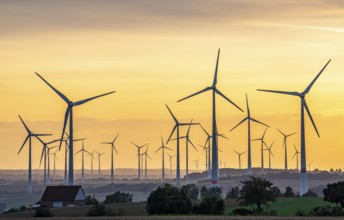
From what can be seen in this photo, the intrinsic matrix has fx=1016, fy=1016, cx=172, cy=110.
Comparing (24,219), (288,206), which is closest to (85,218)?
(24,219)

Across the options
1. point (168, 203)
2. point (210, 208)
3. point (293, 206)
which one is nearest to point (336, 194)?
point (293, 206)

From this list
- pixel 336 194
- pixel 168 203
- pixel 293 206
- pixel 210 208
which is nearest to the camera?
pixel 168 203

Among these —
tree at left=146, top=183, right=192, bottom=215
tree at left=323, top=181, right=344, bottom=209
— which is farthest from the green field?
tree at left=146, top=183, right=192, bottom=215

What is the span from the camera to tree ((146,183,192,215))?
15738cm

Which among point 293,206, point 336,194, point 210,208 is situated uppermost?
point 336,194

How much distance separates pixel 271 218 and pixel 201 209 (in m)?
25.5

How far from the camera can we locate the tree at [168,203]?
157 m

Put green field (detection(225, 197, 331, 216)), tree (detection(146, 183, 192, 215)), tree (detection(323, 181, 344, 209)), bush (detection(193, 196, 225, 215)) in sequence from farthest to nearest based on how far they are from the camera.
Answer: green field (detection(225, 197, 331, 216)), tree (detection(323, 181, 344, 209)), bush (detection(193, 196, 225, 215)), tree (detection(146, 183, 192, 215))

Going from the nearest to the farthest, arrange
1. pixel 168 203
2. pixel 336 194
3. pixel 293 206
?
pixel 168 203 → pixel 336 194 → pixel 293 206

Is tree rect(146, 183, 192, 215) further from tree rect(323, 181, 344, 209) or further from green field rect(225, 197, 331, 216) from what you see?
tree rect(323, 181, 344, 209)

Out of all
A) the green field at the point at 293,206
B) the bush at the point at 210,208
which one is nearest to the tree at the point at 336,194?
the green field at the point at 293,206

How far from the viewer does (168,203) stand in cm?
15800

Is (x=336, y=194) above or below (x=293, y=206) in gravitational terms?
above

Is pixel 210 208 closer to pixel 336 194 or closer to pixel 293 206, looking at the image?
pixel 336 194
